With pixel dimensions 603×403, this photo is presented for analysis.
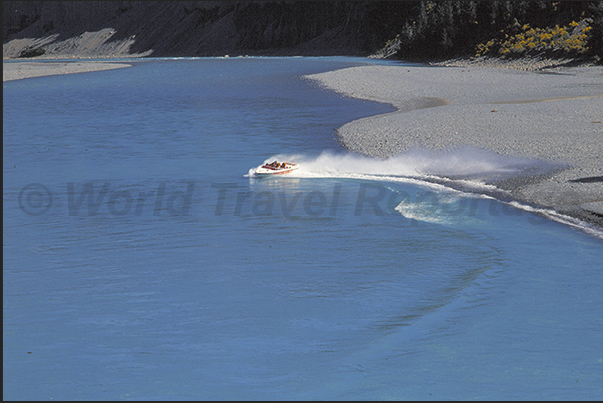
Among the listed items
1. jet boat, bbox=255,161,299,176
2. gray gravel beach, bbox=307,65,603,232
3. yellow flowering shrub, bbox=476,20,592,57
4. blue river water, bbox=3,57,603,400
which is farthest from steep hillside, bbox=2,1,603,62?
blue river water, bbox=3,57,603,400

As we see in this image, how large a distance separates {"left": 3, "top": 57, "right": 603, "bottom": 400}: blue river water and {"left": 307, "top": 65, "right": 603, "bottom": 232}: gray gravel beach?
1491mm

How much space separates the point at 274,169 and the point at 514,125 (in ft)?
38.9

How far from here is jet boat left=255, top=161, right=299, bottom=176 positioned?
21.8 metres

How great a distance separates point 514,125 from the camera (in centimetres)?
2819

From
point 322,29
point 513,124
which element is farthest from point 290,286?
point 322,29

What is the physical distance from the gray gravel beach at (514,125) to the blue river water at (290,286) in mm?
1491

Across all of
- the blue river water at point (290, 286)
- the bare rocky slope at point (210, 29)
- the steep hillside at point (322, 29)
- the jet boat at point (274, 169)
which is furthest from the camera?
the bare rocky slope at point (210, 29)

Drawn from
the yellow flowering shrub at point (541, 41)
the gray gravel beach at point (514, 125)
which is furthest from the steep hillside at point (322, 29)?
the gray gravel beach at point (514, 125)

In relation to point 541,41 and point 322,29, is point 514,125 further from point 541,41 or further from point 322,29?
point 322,29

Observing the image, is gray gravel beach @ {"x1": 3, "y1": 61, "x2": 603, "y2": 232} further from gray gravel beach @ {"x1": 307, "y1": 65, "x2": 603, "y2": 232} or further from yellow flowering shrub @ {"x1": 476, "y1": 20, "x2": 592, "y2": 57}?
yellow flowering shrub @ {"x1": 476, "y1": 20, "x2": 592, "y2": 57}

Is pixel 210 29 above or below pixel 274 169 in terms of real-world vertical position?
above

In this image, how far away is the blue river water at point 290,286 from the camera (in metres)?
9.95

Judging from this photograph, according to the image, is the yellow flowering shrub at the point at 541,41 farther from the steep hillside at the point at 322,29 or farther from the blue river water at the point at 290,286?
the blue river water at the point at 290,286

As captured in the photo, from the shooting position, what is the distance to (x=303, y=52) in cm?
13612
